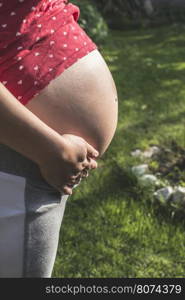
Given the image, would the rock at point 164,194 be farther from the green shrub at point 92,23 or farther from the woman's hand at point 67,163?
the green shrub at point 92,23

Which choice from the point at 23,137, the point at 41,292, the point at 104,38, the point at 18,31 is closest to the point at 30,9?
the point at 18,31

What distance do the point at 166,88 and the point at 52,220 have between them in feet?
15.1

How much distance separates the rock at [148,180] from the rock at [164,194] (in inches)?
4.0

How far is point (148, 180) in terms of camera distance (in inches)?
150

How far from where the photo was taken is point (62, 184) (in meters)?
1.54

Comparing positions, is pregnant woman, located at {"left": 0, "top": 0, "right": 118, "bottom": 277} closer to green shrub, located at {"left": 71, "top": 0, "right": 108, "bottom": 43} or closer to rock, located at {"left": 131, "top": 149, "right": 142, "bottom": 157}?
rock, located at {"left": 131, "top": 149, "right": 142, "bottom": 157}

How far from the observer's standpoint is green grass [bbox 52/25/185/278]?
3150 millimetres

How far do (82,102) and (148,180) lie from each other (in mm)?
2271

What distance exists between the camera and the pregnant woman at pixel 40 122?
1.46 m

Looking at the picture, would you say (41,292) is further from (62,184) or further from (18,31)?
(18,31)

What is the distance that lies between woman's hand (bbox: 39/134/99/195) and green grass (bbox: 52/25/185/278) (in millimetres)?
1598

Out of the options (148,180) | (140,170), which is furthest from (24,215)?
(140,170)

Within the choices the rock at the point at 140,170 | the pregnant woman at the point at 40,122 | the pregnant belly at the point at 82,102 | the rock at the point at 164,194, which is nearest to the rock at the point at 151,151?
the rock at the point at 140,170

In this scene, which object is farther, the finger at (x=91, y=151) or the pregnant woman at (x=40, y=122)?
the finger at (x=91, y=151)
